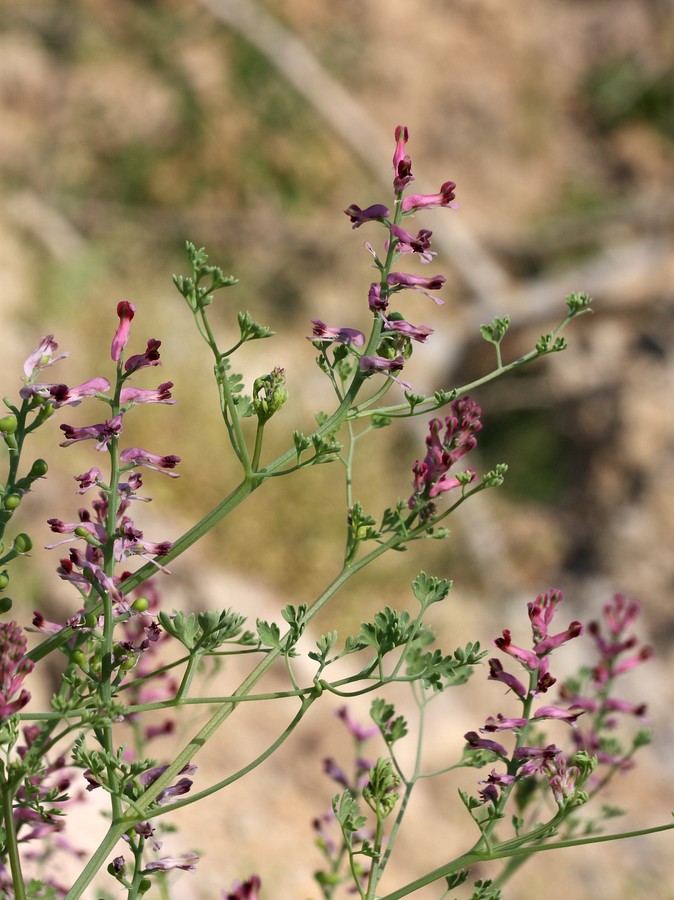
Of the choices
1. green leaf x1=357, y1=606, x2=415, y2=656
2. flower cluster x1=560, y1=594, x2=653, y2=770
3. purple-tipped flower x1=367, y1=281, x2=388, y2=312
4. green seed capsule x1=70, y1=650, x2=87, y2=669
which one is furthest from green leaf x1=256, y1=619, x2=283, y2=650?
flower cluster x1=560, y1=594, x2=653, y2=770

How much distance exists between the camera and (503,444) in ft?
30.4

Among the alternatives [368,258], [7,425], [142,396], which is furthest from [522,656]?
[368,258]

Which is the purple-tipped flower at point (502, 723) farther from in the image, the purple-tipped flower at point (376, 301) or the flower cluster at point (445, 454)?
the purple-tipped flower at point (376, 301)

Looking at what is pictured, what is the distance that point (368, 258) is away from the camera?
10.3m

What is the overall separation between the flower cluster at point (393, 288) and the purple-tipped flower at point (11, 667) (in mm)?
547

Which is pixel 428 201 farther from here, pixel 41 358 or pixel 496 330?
pixel 41 358

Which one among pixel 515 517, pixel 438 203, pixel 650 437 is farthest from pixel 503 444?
pixel 438 203

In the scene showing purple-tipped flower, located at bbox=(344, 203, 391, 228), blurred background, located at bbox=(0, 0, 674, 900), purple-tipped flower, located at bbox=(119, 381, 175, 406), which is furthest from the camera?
blurred background, located at bbox=(0, 0, 674, 900)

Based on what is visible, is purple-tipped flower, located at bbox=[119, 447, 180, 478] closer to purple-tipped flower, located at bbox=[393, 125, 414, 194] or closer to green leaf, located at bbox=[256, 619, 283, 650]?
green leaf, located at bbox=[256, 619, 283, 650]

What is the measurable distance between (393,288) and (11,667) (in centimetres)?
70

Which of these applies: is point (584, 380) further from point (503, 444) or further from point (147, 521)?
point (147, 521)

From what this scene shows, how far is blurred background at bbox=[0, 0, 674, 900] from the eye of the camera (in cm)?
748

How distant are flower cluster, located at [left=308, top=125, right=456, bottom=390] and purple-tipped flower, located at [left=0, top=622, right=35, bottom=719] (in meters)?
0.55

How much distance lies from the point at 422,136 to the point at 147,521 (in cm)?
826
